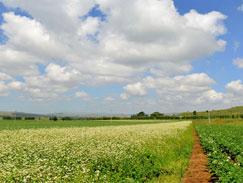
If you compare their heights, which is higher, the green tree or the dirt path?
the dirt path

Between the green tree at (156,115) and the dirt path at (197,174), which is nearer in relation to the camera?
the dirt path at (197,174)

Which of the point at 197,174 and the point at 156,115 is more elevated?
the point at 197,174

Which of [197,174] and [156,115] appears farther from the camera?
[156,115]

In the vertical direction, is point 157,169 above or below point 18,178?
below

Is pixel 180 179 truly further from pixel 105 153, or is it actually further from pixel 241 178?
pixel 105 153

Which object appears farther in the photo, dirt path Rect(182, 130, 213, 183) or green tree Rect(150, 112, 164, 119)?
green tree Rect(150, 112, 164, 119)

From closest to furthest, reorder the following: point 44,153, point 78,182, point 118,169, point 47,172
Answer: point 78,182 → point 47,172 → point 118,169 → point 44,153

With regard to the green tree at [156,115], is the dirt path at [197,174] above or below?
above

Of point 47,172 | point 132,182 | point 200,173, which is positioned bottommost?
point 200,173

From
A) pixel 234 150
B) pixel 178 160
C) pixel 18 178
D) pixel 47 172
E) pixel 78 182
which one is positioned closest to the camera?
pixel 18 178

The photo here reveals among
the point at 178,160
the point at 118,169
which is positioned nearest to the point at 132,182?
the point at 118,169

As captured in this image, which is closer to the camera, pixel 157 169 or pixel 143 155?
pixel 157 169

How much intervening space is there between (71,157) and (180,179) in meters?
5.14

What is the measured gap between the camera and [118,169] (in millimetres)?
8688
